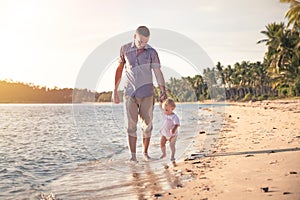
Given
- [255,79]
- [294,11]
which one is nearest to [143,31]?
[294,11]

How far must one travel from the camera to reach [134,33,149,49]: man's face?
18.2 ft

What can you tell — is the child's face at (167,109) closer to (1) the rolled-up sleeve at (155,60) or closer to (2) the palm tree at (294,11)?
(1) the rolled-up sleeve at (155,60)

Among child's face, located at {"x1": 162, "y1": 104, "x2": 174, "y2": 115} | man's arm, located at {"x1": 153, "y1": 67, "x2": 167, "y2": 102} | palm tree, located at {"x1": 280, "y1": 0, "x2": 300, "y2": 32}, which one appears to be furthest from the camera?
palm tree, located at {"x1": 280, "y1": 0, "x2": 300, "y2": 32}

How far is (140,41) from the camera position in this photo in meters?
5.59

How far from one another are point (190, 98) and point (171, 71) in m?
1.15

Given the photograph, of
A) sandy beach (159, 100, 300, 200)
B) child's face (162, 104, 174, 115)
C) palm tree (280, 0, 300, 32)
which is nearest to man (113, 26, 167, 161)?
child's face (162, 104, 174, 115)

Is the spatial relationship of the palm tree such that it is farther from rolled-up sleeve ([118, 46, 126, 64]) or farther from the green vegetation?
rolled-up sleeve ([118, 46, 126, 64])

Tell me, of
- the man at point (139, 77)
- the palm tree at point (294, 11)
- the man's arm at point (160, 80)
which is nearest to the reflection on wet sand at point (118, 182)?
the man at point (139, 77)

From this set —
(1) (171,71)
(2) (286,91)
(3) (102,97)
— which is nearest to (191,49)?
(1) (171,71)

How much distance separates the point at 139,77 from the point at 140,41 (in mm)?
593

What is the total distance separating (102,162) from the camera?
8.06 meters

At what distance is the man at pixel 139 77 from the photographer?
570cm

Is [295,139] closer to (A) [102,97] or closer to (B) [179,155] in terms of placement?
(B) [179,155]

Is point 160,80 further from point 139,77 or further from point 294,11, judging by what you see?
point 294,11
